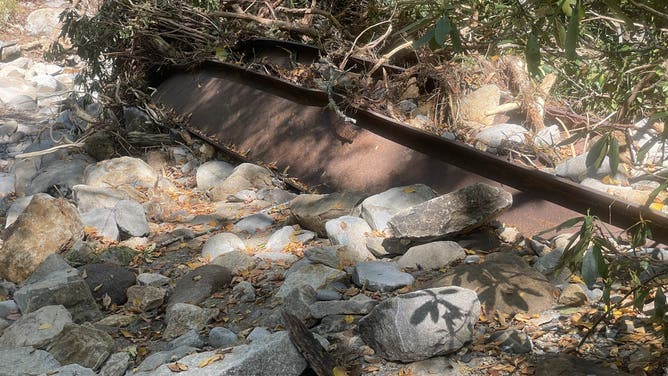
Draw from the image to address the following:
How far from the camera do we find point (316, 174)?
5.36 metres

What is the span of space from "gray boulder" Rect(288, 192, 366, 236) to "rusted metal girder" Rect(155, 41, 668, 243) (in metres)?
0.32

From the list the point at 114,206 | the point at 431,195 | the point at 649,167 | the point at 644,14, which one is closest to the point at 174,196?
the point at 114,206

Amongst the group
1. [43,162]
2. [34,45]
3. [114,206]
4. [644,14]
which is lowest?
[34,45]

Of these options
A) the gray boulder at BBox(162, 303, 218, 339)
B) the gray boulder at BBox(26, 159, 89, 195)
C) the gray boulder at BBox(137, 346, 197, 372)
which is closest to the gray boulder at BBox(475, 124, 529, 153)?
the gray boulder at BBox(162, 303, 218, 339)

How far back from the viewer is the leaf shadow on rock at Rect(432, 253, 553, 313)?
3.20m

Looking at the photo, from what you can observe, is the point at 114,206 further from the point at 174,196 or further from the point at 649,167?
the point at 649,167

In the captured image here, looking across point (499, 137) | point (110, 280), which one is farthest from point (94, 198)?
point (499, 137)

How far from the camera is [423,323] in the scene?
2.88m

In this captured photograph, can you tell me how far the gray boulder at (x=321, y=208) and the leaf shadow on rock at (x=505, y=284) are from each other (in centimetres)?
118

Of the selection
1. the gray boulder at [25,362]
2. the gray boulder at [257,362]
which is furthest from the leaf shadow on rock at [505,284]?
the gray boulder at [25,362]

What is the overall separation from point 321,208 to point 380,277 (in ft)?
3.46

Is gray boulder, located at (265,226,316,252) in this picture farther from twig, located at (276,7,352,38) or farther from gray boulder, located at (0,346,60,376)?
twig, located at (276,7,352,38)

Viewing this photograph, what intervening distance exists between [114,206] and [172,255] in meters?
0.93

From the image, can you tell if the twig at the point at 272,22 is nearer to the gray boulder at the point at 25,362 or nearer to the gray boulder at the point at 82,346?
the gray boulder at the point at 82,346
